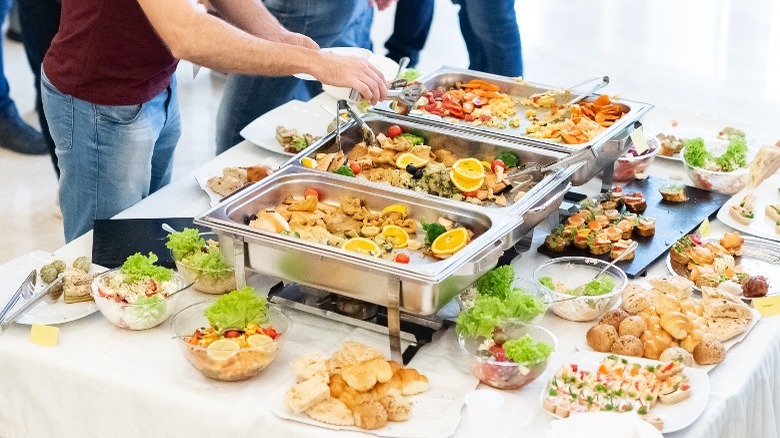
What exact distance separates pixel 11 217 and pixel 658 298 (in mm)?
2918

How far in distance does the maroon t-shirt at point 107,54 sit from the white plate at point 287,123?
426 mm

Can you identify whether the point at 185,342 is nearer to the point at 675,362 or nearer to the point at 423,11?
the point at 675,362

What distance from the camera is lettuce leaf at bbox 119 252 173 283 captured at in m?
2.19

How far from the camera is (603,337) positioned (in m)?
2.07

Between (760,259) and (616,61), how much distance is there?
11.4 ft

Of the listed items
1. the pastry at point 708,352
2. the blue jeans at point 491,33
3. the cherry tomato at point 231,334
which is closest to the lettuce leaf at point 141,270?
the cherry tomato at point 231,334

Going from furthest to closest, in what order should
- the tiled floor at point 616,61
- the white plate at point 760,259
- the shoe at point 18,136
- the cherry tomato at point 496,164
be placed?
the shoe at point 18,136, the tiled floor at point 616,61, the cherry tomato at point 496,164, the white plate at point 760,259

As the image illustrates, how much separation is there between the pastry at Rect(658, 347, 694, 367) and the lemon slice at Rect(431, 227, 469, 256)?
43 cm

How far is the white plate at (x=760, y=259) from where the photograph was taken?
2.38 meters

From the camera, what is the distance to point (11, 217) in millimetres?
4273

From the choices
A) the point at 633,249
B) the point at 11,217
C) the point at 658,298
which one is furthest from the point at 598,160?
the point at 11,217

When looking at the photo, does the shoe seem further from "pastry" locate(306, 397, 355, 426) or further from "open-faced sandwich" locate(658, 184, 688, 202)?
"pastry" locate(306, 397, 355, 426)

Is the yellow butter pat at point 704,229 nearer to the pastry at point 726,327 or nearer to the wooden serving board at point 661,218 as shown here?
the wooden serving board at point 661,218

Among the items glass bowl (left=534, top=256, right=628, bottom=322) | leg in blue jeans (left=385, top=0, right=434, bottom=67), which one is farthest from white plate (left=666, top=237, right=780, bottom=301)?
leg in blue jeans (left=385, top=0, right=434, bottom=67)
